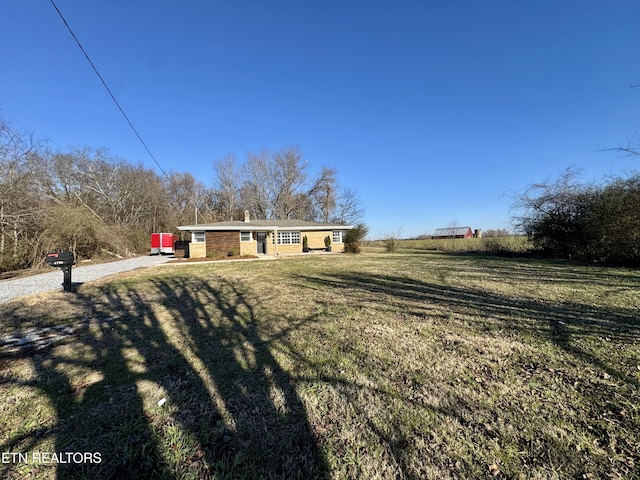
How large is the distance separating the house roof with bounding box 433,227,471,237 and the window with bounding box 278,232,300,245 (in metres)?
49.6

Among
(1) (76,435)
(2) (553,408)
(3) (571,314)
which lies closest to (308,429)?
(1) (76,435)

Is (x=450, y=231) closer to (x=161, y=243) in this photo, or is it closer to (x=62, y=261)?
(x=161, y=243)

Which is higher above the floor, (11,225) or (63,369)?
(11,225)

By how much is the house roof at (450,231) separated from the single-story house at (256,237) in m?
46.2

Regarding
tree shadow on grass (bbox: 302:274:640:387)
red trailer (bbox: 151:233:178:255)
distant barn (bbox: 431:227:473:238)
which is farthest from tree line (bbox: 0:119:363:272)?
distant barn (bbox: 431:227:473:238)

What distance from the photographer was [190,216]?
98.4 ft

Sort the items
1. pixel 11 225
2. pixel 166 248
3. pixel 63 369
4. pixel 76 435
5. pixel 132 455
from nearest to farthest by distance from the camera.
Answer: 1. pixel 132 455
2. pixel 76 435
3. pixel 63 369
4. pixel 11 225
5. pixel 166 248

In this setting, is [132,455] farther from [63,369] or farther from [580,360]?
[580,360]

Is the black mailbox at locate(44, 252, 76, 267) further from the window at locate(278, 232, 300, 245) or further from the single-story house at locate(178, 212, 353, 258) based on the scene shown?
the window at locate(278, 232, 300, 245)

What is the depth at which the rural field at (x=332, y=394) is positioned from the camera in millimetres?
1695

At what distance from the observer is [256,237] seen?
2047 centimetres

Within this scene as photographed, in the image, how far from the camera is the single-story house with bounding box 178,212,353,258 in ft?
58.5

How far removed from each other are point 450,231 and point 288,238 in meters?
51.7

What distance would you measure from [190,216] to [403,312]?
30263mm
